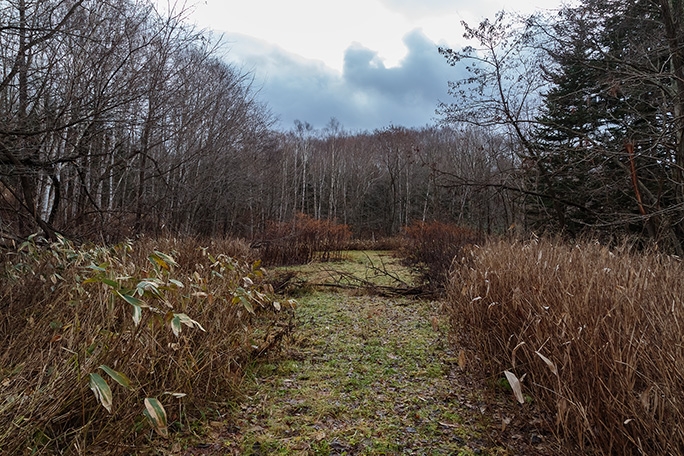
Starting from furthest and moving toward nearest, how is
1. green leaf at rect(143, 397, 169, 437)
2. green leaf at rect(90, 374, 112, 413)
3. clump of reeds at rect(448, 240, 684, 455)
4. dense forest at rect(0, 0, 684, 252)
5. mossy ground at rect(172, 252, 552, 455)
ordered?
dense forest at rect(0, 0, 684, 252)
mossy ground at rect(172, 252, 552, 455)
clump of reeds at rect(448, 240, 684, 455)
green leaf at rect(143, 397, 169, 437)
green leaf at rect(90, 374, 112, 413)

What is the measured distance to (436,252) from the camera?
7.25 m

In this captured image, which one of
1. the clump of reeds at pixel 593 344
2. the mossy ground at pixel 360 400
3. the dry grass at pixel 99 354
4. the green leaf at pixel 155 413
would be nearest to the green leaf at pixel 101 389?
the dry grass at pixel 99 354

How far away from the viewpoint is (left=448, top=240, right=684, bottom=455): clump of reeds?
137 centimetres

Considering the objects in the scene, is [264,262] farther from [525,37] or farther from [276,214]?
[276,214]

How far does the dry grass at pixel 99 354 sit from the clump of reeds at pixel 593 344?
5.27 ft

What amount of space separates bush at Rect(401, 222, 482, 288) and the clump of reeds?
1664mm

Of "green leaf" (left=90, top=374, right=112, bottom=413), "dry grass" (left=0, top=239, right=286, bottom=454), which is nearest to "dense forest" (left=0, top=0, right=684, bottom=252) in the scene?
"dry grass" (left=0, top=239, right=286, bottom=454)

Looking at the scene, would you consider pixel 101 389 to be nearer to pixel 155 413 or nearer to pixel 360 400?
pixel 155 413

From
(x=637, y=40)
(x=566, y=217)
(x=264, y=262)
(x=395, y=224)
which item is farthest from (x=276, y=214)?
(x=637, y=40)

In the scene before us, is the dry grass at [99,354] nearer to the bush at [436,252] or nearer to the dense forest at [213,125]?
the dense forest at [213,125]

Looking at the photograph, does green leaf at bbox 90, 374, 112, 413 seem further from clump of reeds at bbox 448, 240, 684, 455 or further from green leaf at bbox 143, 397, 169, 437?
clump of reeds at bbox 448, 240, 684, 455

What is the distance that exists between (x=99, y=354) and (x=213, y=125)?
765 centimetres

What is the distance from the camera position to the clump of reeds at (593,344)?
1.37 meters

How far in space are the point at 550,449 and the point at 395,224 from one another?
69.7 feet
